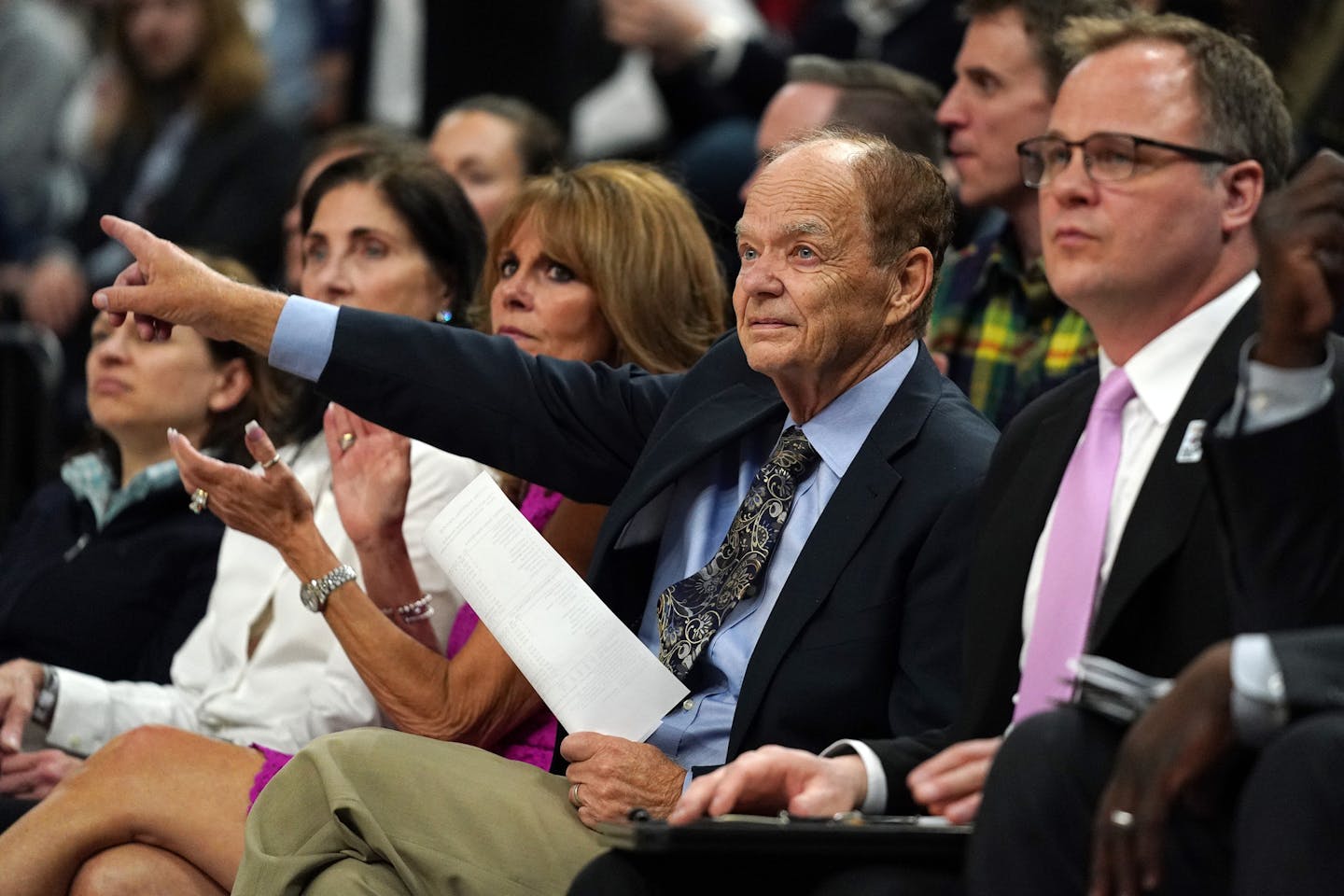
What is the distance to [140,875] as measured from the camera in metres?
3.15

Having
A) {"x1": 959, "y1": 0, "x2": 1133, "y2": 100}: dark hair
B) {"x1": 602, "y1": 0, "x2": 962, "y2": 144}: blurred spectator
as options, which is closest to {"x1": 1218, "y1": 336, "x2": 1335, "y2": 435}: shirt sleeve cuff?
{"x1": 959, "y1": 0, "x2": 1133, "y2": 100}: dark hair

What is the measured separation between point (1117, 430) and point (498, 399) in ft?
3.57

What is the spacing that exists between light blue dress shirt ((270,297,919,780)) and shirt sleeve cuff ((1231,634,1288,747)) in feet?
3.31

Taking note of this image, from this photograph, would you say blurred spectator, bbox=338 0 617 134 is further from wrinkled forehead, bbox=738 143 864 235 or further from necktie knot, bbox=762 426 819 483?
necktie knot, bbox=762 426 819 483

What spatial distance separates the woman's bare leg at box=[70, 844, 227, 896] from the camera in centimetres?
314

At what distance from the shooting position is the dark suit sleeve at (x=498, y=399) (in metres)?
3.09

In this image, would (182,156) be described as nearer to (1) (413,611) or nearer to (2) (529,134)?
(2) (529,134)

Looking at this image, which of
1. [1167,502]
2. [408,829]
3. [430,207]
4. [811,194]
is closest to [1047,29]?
[430,207]

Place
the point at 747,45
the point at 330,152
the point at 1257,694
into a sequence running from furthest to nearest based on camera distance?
the point at 747,45 < the point at 330,152 < the point at 1257,694

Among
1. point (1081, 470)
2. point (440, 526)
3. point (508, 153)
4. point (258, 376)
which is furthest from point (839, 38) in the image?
point (1081, 470)

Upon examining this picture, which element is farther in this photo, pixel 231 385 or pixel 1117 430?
pixel 231 385

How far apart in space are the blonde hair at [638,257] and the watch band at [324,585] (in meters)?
0.66

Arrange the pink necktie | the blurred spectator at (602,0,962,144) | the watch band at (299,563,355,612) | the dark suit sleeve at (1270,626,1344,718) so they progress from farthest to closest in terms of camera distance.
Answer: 1. the blurred spectator at (602,0,962,144)
2. the watch band at (299,563,355,612)
3. the pink necktie
4. the dark suit sleeve at (1270,626,1344,718)

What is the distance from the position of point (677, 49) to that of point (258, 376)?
5.72ft
